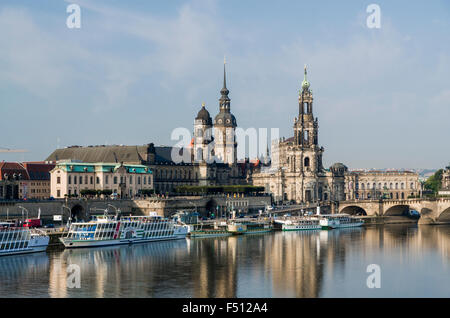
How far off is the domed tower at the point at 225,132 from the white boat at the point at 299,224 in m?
46.0

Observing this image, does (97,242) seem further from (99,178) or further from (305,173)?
(305,173)

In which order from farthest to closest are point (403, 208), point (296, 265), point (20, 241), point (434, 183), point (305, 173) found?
point (434, 183) < point (305, 173) < point (403, 208) < point (20, 241) < point (296, 265)

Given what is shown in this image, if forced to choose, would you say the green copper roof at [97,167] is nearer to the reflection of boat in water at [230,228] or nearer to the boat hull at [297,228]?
the reflection of boat in water at [230,228]

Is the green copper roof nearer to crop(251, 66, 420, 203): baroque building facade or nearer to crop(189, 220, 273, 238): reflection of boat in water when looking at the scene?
crop(189, 220, 273, 238): reflection of boat in water

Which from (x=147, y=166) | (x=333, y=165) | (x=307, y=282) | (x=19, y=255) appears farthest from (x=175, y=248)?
(x=333, y=165)

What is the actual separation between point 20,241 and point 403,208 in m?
82.0

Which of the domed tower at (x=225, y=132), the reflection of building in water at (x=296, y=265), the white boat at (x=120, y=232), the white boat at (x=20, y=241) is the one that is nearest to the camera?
the reflection of building in water at (x=296, y=265)

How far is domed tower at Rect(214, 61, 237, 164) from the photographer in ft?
529

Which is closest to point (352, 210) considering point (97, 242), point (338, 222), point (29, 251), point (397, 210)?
point (397, 210)

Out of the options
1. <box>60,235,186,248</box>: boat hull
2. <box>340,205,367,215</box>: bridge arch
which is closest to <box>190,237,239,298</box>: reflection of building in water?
<box>60,235,186,248</box>: boat hull

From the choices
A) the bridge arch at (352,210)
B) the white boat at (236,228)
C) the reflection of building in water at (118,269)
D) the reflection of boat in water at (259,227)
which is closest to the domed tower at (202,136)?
the bridge arch at (352,210)

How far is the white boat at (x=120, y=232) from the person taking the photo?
84.3 meters

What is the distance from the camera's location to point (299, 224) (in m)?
116
